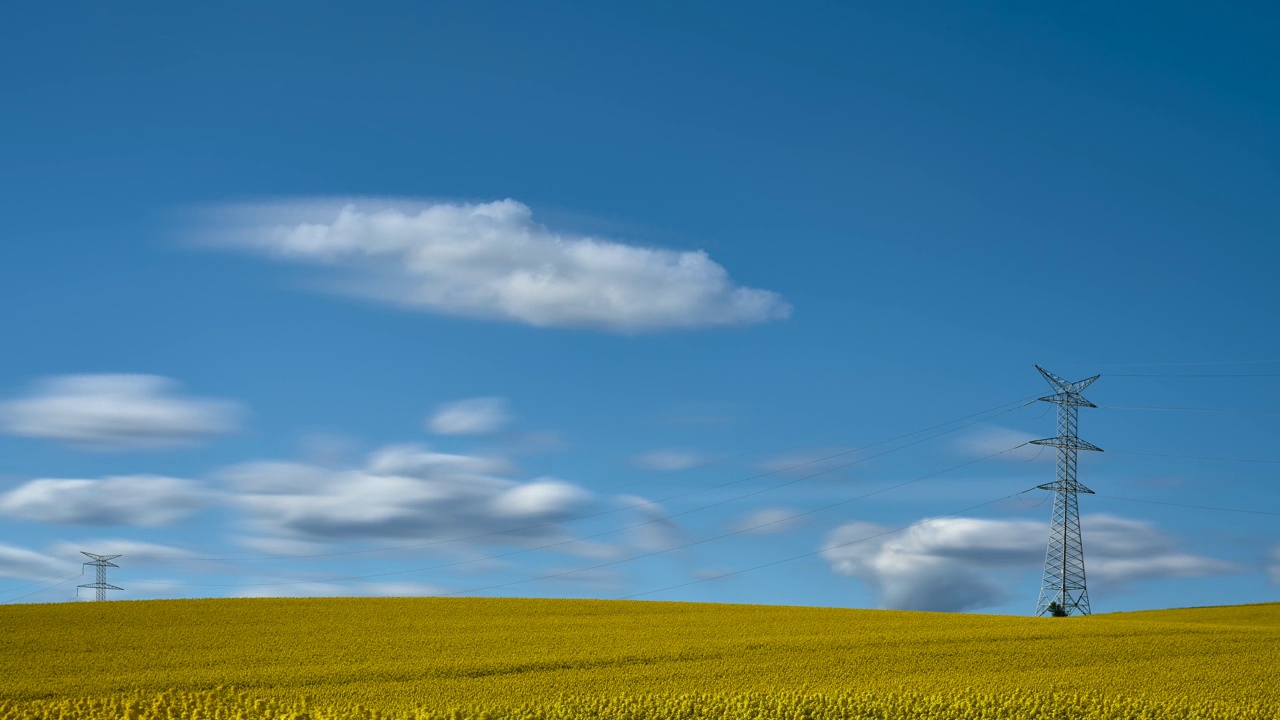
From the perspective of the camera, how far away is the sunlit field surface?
2770 centimetres

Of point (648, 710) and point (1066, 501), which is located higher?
point (1066, 501)

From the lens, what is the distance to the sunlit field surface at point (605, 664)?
27703mm

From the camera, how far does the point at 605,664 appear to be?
36781mm

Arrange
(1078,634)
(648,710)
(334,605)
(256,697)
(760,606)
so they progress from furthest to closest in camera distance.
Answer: (760,606) → (334,605) → (1078,634) → (256,697) → (648,710)

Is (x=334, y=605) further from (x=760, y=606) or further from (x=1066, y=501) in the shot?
(x=1066, y=501)

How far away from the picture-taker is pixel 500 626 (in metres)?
47.1

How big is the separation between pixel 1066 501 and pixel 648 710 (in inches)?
1550

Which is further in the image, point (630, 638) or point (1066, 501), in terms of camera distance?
point (1066, 501)

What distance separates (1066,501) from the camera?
192ft

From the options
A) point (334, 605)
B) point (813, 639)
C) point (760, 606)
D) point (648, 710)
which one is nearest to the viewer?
point (648, 710)

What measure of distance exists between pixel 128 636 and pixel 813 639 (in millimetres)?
26813

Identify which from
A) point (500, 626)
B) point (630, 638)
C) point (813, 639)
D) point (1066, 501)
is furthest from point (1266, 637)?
point (500, 626)

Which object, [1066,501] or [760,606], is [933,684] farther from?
[1066,501]

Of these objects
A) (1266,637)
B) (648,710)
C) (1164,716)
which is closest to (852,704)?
(648,710)
